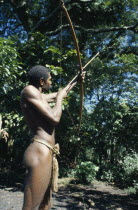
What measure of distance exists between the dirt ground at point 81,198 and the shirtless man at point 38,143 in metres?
3.44

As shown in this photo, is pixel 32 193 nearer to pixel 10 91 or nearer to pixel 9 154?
pixel 10 91

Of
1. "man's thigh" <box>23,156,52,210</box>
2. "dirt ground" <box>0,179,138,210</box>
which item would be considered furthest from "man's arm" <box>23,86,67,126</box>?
"dirt ground" <box>0,179,138,210</box>

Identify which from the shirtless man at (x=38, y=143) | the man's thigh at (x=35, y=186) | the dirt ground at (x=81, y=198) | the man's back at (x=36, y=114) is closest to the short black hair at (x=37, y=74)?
the shirtless man at (x=38, y=143)

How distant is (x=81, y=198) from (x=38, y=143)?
483 centimetres

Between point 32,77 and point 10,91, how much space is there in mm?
4482

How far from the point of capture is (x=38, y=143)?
225cm

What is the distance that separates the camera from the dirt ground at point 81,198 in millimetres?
5637

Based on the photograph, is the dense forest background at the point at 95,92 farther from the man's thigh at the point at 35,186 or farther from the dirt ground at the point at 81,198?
the man's thigh at the point at 35,186

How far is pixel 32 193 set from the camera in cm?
210

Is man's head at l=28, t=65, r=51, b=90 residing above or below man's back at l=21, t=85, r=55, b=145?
above

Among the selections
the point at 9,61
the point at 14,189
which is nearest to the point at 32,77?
the point at 9,61

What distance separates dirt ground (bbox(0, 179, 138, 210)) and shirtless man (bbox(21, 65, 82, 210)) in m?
3.44

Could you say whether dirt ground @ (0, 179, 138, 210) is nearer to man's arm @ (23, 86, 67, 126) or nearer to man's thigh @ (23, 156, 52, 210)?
A: man's thigh @ (23, 156, 52, 210)

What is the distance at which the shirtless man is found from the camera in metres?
2.11
